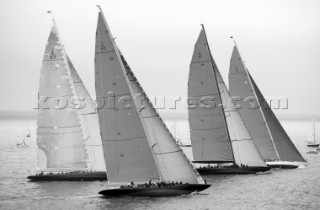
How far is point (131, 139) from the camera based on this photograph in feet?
155

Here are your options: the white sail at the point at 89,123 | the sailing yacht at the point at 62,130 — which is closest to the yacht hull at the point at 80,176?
the sailing yacht at the point at 62,130

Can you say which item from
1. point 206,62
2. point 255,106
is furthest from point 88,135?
point 255,106

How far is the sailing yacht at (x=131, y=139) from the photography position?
4612cm

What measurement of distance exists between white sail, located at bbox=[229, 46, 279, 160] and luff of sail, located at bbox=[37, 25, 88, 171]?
2067 centimetres

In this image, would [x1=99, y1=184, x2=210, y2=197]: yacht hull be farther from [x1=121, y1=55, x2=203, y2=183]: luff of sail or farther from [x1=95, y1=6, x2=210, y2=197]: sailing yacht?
[x1=121, y1=55, x2=203, y2=183]: luff of sail

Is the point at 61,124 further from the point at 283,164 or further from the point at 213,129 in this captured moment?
the point at 283,164

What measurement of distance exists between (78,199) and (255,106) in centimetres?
2887

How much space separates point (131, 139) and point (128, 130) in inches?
29.3

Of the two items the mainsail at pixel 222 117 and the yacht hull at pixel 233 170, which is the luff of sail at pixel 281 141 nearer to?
the mainsail at pixel 222 117

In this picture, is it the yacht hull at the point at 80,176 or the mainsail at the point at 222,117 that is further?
the mainsail at the point at 222,117

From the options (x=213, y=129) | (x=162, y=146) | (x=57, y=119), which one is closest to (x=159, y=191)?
(x=162, y=146)

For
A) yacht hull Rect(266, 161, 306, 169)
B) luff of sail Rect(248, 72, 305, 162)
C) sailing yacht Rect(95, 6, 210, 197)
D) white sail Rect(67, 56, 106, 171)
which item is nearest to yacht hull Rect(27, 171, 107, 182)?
white sail Rect(67, 56, 106, 171)

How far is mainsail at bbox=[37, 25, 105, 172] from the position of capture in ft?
197

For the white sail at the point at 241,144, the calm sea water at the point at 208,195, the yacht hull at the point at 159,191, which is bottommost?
the calm sea water at the point at 208,195
